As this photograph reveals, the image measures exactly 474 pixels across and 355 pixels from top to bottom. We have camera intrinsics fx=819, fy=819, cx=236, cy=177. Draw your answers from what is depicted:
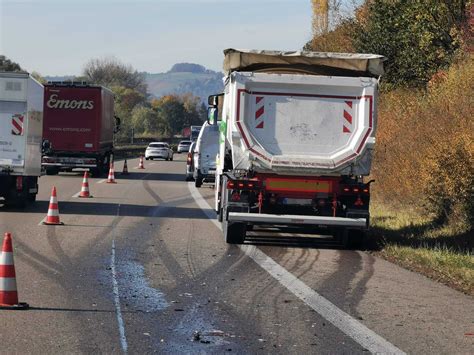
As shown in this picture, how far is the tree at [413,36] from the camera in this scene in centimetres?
2780

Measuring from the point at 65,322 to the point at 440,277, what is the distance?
5.50 metres

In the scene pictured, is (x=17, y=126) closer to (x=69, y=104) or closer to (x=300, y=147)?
(x=300, y=147)

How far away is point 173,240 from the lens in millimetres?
14539

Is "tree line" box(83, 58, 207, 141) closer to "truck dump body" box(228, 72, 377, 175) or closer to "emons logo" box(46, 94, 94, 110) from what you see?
"emons logo" box(46, 94, 94, 110)

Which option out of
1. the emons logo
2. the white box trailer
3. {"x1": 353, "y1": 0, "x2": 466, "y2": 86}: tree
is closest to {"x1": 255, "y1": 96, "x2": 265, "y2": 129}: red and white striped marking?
the white box trailer

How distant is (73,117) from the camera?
34125mm

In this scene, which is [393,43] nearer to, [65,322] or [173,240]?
[173,240]

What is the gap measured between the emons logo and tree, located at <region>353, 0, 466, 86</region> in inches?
450

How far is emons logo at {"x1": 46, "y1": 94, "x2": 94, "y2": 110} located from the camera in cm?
3388

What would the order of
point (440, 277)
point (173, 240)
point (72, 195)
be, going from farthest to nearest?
point (72, 195), point (173, 240), point (440, 277)

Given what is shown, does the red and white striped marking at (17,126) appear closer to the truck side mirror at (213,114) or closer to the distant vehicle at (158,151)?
the truck side mirror at (213,114)

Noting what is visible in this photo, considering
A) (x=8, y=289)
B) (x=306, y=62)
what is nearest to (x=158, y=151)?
(x=306, y=62)

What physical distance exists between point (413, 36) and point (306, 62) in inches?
634

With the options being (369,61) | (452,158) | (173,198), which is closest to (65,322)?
(369,61)
